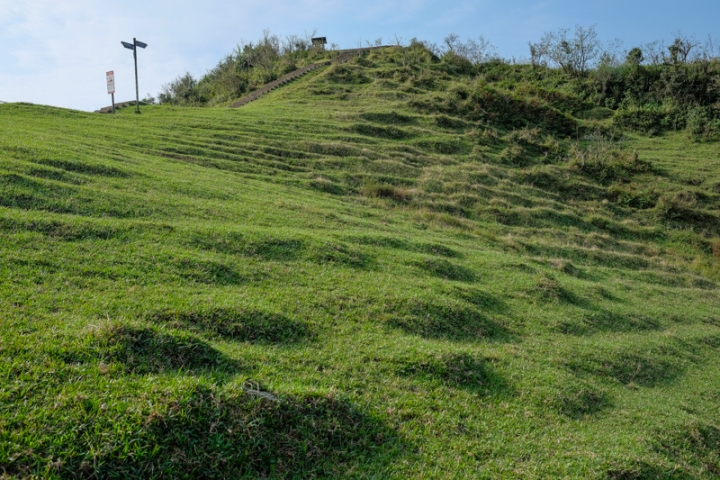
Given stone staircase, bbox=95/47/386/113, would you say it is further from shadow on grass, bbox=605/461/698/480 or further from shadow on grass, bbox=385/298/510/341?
shadow on grass, bbox=605/461/698/480

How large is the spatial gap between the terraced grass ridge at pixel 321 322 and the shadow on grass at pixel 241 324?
52 mm

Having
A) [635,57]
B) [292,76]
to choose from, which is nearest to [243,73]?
[292,76]

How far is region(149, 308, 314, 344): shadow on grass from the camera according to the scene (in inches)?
304

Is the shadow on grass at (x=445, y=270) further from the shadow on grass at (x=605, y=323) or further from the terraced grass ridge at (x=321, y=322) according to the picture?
the shadow on grass at (x=605, y=323)

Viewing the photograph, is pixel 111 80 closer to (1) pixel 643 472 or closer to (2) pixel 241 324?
(2) pixel 241 324

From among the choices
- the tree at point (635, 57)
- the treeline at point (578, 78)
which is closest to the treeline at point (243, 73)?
the treeline at point (578, 78)

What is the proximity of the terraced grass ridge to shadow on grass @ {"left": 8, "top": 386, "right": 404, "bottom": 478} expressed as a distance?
0.08 feet

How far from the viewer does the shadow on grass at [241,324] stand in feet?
25.3

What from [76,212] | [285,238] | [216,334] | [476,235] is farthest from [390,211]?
[216,334]

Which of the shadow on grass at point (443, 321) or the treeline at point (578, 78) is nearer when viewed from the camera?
the shadow on grass at point (443, 321)

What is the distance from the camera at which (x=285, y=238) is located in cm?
1322

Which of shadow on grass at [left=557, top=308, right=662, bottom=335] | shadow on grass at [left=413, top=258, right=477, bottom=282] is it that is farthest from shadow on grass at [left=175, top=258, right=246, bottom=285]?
shadow on grass at [left=557, top=308, right=662, bottom=335]

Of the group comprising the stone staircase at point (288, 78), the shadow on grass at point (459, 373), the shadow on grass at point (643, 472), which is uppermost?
the stone staircase at point (288, 78)

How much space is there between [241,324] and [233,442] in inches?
131
